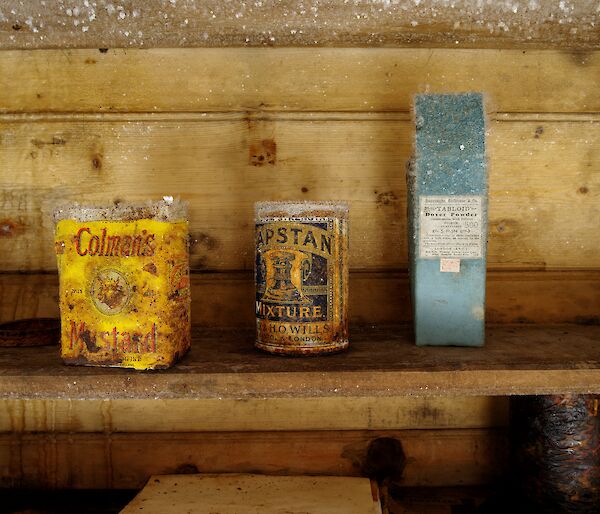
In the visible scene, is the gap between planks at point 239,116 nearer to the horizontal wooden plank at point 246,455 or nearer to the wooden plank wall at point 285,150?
the wooden plank wall at point 285,150

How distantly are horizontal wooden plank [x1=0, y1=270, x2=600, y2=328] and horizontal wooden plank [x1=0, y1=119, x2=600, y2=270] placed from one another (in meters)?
0.03

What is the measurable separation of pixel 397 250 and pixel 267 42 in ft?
1.28

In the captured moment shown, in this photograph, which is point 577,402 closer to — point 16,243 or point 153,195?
point 153,195

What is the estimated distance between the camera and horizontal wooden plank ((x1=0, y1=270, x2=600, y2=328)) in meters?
0.93

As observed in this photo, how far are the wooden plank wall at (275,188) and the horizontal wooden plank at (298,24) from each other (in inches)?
0.9

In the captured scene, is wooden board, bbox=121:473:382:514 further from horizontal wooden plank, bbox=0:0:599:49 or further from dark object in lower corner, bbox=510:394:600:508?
horizontal wooden plank, bbox=0:0:599:49

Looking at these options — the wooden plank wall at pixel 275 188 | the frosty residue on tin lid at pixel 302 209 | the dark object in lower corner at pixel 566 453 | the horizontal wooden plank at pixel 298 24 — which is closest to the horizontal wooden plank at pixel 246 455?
the wooden plank wall at pixel 275 188

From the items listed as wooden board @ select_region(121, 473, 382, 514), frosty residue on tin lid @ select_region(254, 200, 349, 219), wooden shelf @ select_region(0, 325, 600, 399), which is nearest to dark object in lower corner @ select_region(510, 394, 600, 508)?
wooden shelf @ select_region(0, 325, 600, 399)

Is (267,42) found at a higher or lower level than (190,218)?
higher

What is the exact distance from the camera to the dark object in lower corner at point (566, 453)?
77 cm

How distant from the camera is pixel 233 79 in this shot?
0.91 m

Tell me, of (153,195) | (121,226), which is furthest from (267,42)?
(121,226)

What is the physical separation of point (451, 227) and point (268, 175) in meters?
0.32

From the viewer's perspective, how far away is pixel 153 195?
0.92 m
